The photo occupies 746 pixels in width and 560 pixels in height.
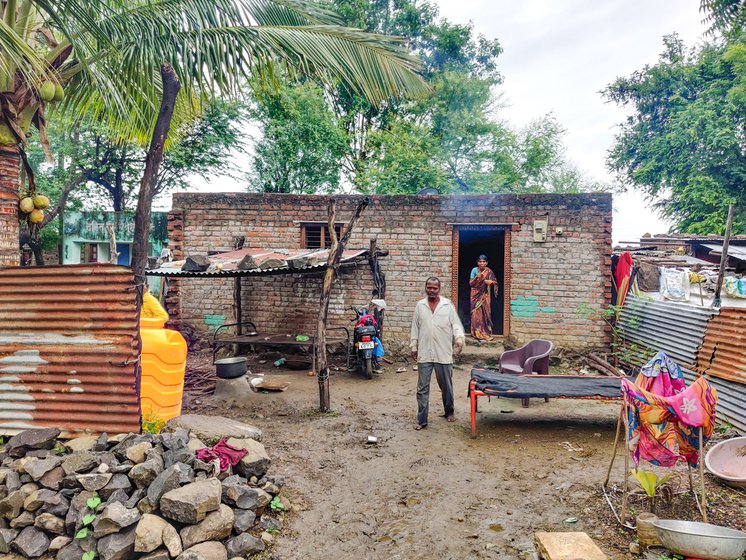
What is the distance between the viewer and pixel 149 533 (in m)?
3.08

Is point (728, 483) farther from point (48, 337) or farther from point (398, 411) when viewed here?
point (48, 337)

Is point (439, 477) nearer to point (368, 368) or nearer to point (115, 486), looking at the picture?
point (115, 486)

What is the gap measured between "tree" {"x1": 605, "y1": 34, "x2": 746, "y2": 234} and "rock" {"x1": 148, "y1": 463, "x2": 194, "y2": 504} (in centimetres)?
1931

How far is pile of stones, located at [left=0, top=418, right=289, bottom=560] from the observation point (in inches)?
124

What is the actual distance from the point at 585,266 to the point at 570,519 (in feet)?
21.1

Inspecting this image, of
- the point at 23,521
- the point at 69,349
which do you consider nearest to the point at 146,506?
the point at 23,521

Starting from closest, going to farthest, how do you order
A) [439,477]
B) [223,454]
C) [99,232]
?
[223,454] → [439,477] → [99,232]

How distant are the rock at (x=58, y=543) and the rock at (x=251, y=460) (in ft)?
4.20

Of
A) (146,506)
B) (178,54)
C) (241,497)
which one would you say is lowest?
(241,497)

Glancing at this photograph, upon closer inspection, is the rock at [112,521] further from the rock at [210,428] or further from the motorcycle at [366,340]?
the motorcycle at [366,340]

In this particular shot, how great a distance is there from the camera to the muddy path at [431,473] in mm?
3445

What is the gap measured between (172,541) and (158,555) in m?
0.11

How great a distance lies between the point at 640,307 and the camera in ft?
27.6

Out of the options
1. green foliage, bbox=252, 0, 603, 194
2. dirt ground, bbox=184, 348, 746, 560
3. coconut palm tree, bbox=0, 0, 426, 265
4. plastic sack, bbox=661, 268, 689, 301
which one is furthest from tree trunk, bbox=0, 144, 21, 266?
green foliage, bbox=252, 0, 603, 194
